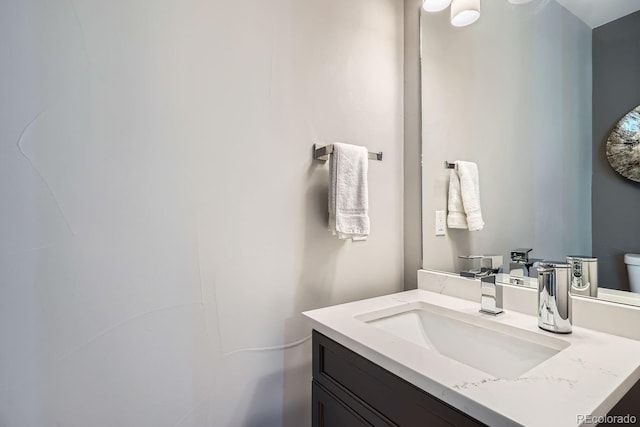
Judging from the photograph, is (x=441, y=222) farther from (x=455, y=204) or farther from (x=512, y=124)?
(x=512, y=124)

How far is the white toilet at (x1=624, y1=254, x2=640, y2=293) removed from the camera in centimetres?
84

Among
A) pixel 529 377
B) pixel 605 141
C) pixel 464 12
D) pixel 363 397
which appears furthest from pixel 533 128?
pixel 363 397

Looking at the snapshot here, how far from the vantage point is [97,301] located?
2.58ft

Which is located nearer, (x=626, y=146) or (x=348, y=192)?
(x=626, y=146)

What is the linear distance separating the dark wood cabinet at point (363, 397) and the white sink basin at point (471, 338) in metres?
0.18

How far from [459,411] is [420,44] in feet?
4.59

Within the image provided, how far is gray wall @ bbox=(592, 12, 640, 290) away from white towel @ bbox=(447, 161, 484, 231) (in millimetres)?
388

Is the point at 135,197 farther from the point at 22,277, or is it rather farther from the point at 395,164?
the point at 395,164

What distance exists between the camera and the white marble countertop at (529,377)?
A: 50 centimetres

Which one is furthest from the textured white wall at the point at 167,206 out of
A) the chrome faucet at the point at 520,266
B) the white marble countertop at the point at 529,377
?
the chrome faucet at the point at 520,266

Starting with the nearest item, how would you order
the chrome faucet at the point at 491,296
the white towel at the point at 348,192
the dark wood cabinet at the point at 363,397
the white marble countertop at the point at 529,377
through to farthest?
the white marble countertop at the point at 529,377, the dark wood cabinet at the point at 363,397, the chrome faucet at the point at 491,296, the white towel at the point at 348,192

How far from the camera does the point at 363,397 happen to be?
76cm

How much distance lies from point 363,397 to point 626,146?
3.26 ft

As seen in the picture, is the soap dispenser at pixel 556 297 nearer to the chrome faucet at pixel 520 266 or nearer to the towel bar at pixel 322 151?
the chrome faucet at pixel 520 266
